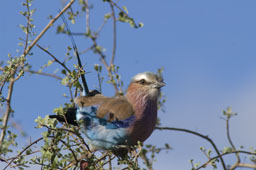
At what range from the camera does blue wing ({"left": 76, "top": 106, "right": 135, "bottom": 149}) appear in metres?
4.39

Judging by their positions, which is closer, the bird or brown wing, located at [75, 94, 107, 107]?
the bird

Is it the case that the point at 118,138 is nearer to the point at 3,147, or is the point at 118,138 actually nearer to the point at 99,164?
the point at 99,164

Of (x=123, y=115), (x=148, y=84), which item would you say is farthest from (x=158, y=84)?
(x=123, y=115)

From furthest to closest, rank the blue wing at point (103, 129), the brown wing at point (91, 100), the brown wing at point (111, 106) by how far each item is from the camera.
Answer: the brown wing at point (91, 100) < the brown wing at point (111, 106) < the blue wing at point (103, 129)

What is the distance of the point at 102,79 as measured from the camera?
4340 millimetres

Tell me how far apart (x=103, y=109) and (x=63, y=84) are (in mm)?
899

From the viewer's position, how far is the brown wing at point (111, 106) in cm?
451

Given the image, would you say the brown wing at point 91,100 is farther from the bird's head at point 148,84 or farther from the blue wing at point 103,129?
the bird's head at point 148,84

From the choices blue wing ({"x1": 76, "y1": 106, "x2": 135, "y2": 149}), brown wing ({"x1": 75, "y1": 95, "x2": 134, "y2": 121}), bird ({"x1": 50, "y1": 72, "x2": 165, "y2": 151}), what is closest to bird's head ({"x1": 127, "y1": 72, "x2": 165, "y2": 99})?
bird ({"x1": 50, "y1": 72, "x2": 165, "y2": 151})

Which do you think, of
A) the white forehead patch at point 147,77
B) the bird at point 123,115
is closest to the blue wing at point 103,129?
the bird at point 123,115

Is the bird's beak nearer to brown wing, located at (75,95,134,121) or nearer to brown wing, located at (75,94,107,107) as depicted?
brown wing, located at (75,95,134,121)

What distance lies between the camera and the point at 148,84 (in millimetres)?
4598

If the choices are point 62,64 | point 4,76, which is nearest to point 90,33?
point 62,64

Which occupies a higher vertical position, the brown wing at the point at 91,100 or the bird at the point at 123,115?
the brown wing at the point at 91,100
